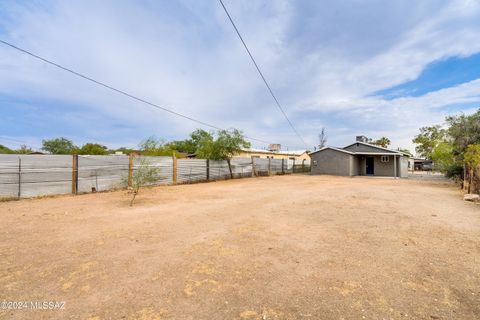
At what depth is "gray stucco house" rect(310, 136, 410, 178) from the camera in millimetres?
24484

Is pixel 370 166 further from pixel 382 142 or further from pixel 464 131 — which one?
pixel 382 142

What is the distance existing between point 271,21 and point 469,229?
9.12 metres

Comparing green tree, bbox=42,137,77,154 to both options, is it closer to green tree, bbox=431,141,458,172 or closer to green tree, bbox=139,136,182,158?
green tree, bbox=139,136,182,158

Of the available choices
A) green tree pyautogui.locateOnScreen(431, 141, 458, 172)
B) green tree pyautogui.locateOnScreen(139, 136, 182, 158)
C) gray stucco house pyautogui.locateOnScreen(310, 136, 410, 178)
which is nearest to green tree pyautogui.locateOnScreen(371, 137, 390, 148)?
gray stucco house pyautogui.locateOnScreen(310, 136, 410, 178)

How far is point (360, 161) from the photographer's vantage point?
26969 millimetres

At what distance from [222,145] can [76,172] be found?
994 cm

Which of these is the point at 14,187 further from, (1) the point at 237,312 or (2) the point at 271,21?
(2) the point at 271,21

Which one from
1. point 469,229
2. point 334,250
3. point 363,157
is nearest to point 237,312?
point 334,250

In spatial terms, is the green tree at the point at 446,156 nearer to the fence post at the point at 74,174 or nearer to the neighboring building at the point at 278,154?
the neighboring building at the point at 278,154

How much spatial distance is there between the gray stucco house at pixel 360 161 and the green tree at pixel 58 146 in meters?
36.8

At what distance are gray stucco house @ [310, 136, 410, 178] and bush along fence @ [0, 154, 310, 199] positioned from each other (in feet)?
49.5

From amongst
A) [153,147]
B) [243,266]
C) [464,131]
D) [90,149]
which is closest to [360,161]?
[464,131]

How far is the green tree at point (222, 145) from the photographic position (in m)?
18.3

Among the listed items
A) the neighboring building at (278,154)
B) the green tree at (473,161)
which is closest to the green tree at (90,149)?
the neighboring building at (278,154)
